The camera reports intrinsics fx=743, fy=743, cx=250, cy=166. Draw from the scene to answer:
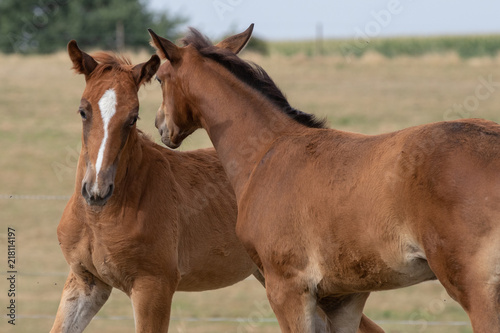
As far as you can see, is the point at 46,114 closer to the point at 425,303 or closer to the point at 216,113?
the point at 425,303

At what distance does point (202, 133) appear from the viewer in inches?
700

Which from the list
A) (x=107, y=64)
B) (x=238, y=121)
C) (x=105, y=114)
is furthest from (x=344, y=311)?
(x=107, y=64)

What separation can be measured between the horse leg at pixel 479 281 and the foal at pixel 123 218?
1808mm

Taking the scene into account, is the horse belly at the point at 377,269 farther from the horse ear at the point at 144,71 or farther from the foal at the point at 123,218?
the horse ear at the point at 144,71

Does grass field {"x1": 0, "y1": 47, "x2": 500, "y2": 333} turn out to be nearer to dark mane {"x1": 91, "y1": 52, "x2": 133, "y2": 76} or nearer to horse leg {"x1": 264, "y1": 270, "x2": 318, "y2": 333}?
dark mane {"x1": 91, "y1": 52, "x2": 133, "y2": 76}

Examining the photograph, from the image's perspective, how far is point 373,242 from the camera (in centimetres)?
335

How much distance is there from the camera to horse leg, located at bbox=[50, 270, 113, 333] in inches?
177

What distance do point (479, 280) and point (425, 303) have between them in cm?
806

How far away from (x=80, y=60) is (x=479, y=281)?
8.34ft

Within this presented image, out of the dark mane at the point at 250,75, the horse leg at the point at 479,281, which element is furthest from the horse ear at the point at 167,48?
the horse leg at the point at 479,281

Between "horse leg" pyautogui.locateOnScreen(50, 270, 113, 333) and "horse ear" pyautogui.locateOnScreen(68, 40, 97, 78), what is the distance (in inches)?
47.8

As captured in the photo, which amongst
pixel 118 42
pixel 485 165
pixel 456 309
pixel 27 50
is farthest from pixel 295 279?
pixel 27 50

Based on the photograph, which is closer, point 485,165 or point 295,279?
point 485,165

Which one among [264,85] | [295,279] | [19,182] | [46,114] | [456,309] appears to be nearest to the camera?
[295,279]
